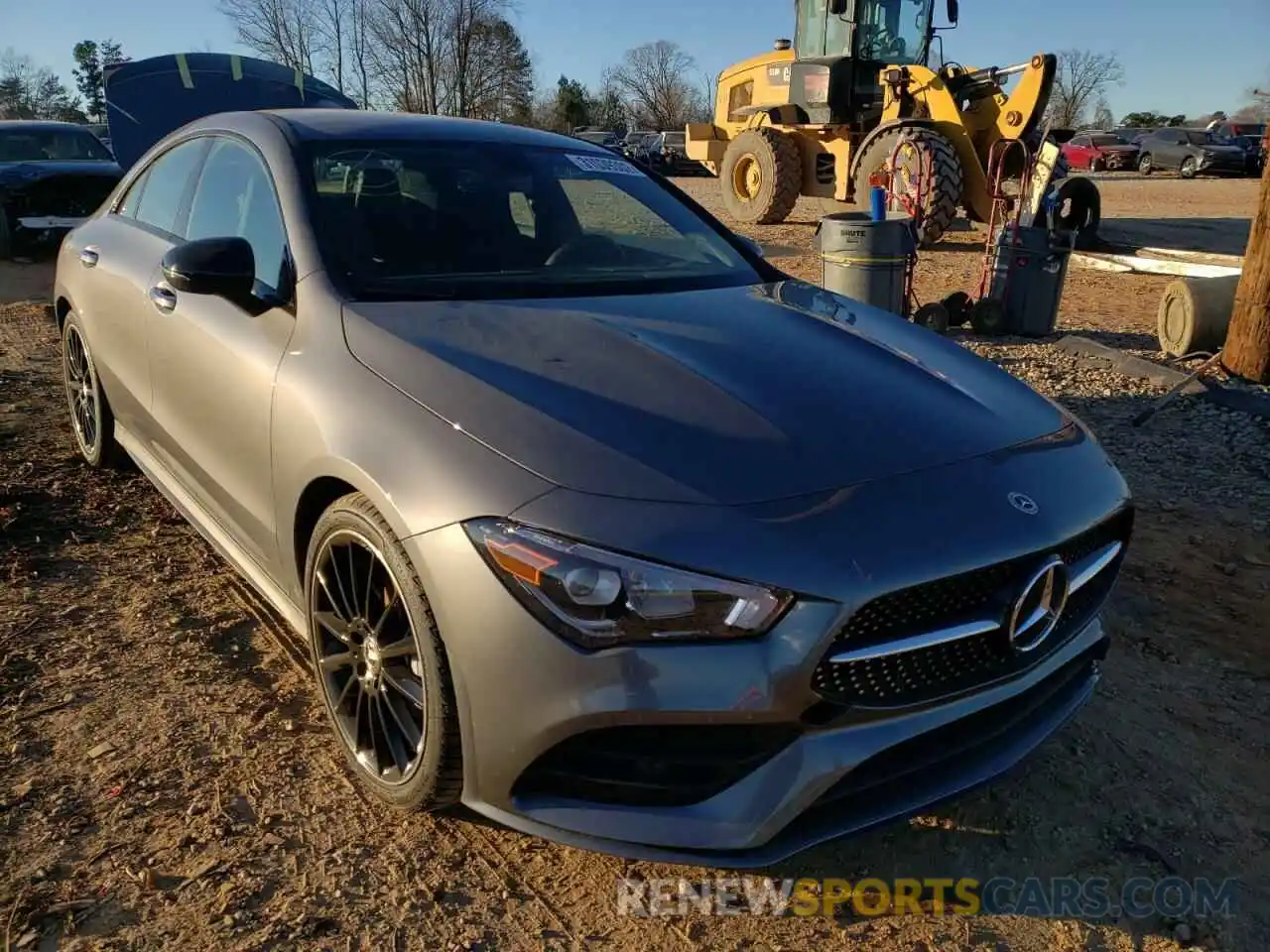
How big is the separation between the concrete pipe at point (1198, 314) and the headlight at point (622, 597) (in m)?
6.51

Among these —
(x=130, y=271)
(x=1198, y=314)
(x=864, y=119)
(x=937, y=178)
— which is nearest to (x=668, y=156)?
(x=864, y=119)

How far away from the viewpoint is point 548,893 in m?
2.17

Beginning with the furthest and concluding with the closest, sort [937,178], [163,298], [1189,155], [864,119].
Answer: [1189,155], [864,119], [937,178], [163,298]

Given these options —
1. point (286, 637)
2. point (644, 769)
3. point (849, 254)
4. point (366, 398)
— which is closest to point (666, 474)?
point (644, 769)

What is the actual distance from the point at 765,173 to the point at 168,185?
12072mm

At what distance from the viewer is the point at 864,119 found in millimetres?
13812

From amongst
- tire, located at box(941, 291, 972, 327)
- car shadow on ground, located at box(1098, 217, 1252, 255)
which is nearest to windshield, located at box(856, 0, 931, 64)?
car shadow on ground, located at box(1098, 217, 1252, 255)

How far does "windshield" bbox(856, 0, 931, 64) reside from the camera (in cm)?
1323

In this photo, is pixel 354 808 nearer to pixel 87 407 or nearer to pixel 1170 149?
pixel 87 407

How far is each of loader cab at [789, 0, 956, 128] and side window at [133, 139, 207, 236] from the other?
11.3 meters

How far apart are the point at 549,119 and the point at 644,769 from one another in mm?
63164

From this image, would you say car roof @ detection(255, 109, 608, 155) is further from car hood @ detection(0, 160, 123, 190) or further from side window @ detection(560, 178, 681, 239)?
car hood @ detection(0, 160, 123, 190)

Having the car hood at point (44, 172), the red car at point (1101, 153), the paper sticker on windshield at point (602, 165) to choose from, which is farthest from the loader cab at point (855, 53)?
the red car at point (1101, 153)

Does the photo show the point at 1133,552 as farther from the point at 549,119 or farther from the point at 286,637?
the point at 549,119
